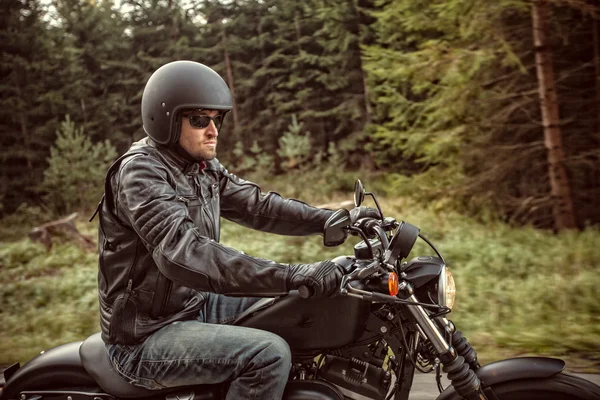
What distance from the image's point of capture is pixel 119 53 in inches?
1049

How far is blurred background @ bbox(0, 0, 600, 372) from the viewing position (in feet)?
19.8

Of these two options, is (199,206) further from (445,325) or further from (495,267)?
(495,267)

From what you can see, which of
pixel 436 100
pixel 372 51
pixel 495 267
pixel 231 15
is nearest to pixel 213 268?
pixel 495 267

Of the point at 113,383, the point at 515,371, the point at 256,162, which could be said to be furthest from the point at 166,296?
the point at 256,162

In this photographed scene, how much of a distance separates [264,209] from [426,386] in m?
1.56

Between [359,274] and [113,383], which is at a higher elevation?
[359,274]

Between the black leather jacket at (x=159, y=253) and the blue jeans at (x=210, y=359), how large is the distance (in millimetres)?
78

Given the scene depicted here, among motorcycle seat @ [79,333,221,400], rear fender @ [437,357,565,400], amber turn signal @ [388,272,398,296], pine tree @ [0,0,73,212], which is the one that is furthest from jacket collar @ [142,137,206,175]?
pine tree @ [0,0,73,212]

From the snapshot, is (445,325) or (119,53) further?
(119,53)

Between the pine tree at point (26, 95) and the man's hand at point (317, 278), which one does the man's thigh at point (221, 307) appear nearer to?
the man's hand at point (317, 278)

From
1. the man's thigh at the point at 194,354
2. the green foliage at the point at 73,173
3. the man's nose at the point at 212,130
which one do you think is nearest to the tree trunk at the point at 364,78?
the green foliage at the point at 73,173

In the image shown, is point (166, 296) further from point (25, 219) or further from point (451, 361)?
point (25, 219)

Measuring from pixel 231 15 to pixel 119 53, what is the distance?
552 centimetres

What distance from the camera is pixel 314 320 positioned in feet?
7.51
